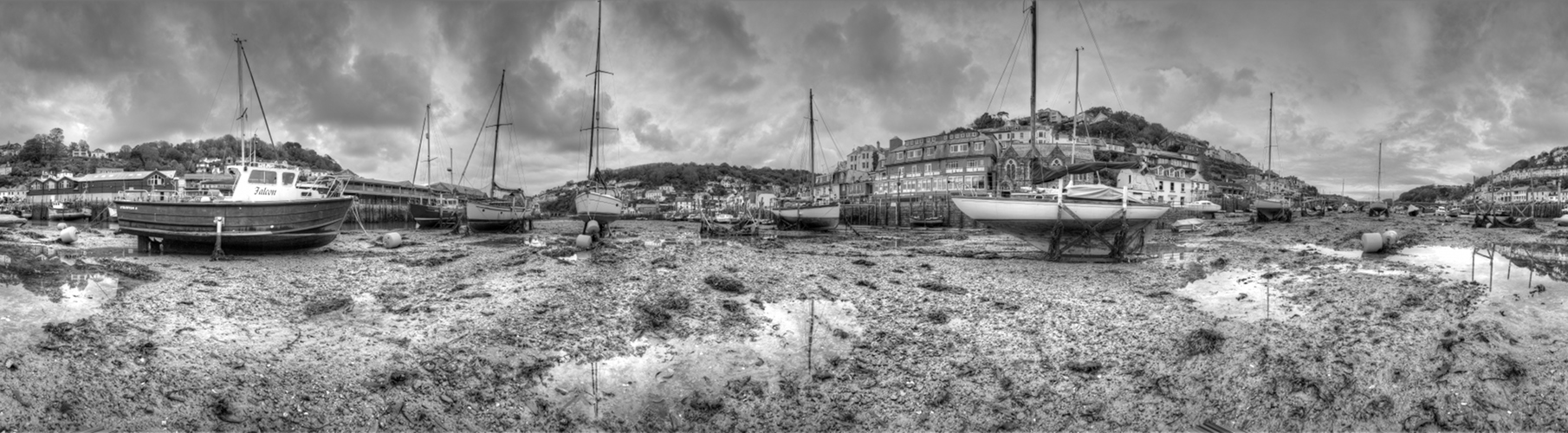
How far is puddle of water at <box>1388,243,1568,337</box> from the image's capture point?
6772 mm

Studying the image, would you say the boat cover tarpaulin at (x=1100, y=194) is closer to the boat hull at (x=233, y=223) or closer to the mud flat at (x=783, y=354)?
the mud flat at (x=783, y=354)

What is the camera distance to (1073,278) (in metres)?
11.8

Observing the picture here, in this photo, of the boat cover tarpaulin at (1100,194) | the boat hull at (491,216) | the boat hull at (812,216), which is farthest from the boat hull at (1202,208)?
the boat hull at (491,216)

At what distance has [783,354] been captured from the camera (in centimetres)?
685

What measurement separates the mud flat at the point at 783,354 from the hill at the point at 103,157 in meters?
142

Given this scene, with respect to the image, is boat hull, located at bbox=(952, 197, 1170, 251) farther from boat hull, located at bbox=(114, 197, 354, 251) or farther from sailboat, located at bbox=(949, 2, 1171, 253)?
boat hull, located at bbox=(114, 197, 354, 251)

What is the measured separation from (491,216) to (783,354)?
3131 centimetres

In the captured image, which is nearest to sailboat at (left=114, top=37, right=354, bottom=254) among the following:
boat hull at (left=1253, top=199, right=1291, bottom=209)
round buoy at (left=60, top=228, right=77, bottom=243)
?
round buoy at (left=60, top=228, right=77, bottom=243)

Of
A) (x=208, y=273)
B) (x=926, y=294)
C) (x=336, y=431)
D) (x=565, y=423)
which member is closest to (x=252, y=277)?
(x=208, y=273)

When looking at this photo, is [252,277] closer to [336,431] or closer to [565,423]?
[336,431]

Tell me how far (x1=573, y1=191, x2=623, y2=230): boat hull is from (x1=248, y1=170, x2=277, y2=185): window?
633 inches

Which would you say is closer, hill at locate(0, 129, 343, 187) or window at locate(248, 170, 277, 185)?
window at locate(248, 170, 277, 185)

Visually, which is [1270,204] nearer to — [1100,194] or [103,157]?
[1100,194]

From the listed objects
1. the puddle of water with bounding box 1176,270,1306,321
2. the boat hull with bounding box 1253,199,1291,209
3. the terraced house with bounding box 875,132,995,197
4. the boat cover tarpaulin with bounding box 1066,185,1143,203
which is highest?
the terraced house with bounding box 875,132,995,197
